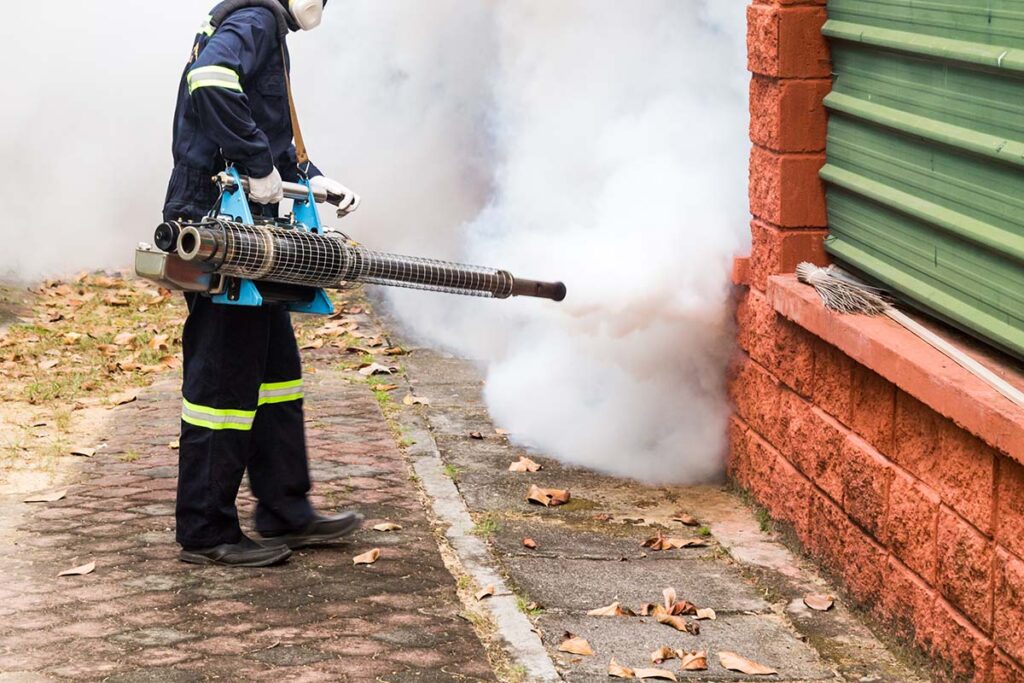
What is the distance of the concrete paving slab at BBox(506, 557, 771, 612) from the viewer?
5148 mm

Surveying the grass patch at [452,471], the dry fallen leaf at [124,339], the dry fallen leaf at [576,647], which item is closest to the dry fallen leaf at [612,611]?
the dry fallen leaf at [576,647]

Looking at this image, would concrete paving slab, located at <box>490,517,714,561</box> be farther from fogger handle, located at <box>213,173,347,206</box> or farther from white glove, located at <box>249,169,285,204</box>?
white glove, located at <box>249,169,285,204</box>

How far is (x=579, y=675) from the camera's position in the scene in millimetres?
4496

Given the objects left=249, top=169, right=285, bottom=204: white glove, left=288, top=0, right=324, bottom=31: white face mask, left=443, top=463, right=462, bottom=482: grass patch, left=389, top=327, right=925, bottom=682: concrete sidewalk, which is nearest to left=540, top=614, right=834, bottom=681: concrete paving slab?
left=389, top=327, right=925, bottom=682: concrete sidewalk

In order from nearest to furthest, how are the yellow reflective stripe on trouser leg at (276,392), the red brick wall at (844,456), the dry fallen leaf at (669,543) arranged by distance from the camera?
1. the red brick wall at (844,456)
2. the yellow reflective stripe on trouser leg at (276,392)
3. the dry fallen leaf at (669,543)

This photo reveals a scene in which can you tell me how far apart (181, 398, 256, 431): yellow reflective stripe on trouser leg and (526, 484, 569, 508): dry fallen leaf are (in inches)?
55.9

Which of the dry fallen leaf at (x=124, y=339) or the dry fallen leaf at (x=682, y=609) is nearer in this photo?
the dry fallen leaf at (x=682, y=609)

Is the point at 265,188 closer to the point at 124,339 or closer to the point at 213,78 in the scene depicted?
the point at 213,78

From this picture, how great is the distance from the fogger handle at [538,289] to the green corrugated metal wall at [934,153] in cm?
109

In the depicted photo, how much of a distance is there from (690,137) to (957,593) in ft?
10.1

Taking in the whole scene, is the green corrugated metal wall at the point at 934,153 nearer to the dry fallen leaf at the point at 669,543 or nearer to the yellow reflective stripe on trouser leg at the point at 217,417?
the dry fallen leaf at the point at 669,543

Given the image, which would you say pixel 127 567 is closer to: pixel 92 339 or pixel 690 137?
pixel 690 137

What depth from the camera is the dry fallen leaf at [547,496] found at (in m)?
6.20

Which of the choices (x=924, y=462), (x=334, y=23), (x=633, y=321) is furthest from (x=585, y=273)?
(x=334, y=23)
